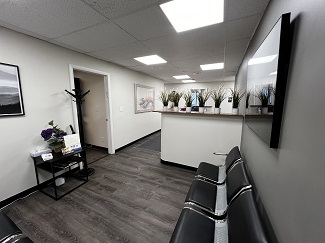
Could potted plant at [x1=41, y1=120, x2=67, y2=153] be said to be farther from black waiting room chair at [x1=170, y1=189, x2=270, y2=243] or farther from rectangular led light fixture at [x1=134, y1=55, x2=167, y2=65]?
black waiting room chair at [x1=170, y1=189, x2=270, y2=243]

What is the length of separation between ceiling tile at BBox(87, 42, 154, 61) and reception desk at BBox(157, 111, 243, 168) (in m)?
1.33

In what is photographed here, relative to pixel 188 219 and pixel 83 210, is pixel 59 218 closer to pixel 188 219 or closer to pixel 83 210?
pixel 83 210

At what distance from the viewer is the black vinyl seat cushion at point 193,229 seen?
1031mm

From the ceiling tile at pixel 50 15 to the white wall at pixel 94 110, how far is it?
6.23ft

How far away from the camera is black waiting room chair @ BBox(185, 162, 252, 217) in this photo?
124 cm

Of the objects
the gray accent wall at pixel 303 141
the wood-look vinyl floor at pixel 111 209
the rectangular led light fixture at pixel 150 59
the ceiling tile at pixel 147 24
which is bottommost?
the wood-look vinyl floor at pixel 111 209

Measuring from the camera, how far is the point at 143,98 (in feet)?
16.9

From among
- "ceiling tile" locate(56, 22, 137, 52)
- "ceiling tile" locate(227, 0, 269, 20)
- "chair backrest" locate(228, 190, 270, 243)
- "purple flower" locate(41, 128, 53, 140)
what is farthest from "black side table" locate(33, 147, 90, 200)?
"ceiling tile" locate(227, 0, 269, 20)

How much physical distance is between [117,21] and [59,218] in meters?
2.61

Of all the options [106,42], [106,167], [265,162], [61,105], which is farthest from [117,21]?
[106,167]

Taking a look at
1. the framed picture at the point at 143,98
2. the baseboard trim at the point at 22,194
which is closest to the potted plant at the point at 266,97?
the baseboard trim at the point at 22,194

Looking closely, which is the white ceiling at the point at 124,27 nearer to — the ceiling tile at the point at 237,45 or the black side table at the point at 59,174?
the ceiling tile at the point at 237,45

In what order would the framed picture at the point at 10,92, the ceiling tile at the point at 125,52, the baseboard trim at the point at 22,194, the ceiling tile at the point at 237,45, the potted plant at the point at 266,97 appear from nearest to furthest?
the potted plant at the point at 266,97 < the framed picture at the point at 10,92 < the baseboard trim at the point at 22,194 < the ceiling tile at the point at 237,45 < the ceiling tile at the point at 125,52

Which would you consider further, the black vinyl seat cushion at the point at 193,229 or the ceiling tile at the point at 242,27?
the ceiling tile at the point at 242,27
